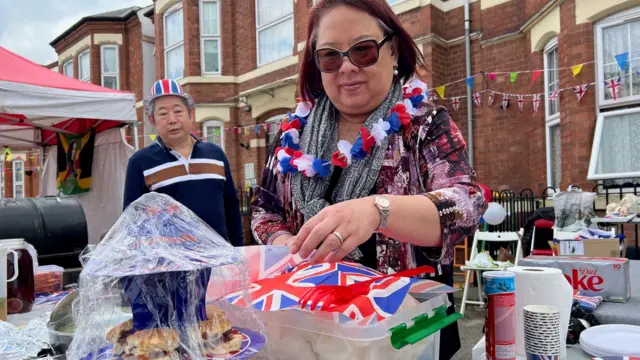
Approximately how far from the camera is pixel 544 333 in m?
0.96

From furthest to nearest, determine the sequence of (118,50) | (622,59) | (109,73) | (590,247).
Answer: (109,73) < (118,50) < (622,59) < (590,247)

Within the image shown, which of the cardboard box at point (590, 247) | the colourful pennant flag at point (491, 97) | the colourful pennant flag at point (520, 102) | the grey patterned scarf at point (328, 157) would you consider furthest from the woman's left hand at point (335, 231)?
the colourful pennant flag at point (491, 97)

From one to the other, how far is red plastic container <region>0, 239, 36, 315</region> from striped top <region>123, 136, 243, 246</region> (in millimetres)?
1124

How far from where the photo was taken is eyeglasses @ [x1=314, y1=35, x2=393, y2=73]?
1.28 meters

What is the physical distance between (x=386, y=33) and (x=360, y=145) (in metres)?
0.34

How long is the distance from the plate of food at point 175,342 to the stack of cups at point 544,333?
579mm

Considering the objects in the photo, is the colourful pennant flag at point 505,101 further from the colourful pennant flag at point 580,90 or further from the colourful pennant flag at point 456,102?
the colourful pennant flag at point 580,90

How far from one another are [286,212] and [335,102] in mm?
392

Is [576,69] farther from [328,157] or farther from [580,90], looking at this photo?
[328,157]

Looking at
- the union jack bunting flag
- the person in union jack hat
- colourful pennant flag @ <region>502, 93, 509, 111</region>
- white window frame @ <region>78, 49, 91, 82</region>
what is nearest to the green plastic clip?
the union jack bunting flag

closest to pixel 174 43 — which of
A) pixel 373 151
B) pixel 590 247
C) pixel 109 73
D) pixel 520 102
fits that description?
pixel 109 73

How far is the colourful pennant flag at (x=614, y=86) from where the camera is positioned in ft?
20.7

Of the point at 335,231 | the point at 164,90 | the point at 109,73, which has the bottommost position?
the point at 335,231

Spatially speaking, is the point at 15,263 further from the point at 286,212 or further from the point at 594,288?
the point at 594,288
